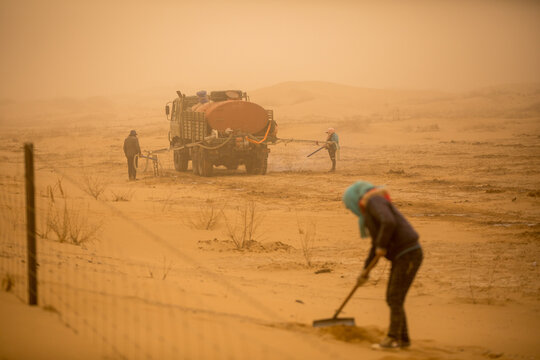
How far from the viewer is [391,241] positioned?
566 centimetres

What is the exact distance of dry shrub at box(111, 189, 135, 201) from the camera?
1459cm

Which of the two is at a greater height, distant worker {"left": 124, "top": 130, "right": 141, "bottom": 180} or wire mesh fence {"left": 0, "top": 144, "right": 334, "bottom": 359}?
distant worker {"left": 124, "top": 130, "right": 141, "bottom": 180}

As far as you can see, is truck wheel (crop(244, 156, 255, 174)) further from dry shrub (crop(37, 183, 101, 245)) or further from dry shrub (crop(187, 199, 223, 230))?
dry shrub (crop(37, 183, 101, 245))

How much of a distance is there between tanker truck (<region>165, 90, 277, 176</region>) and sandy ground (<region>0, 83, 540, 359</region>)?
0.63 m

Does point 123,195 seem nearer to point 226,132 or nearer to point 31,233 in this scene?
point 226,132

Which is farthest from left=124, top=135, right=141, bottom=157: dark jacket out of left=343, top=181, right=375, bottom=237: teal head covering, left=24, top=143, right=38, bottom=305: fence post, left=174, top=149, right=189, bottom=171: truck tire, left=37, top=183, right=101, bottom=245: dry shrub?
left=343, top=181, right=375, bottom=237: teal head covering

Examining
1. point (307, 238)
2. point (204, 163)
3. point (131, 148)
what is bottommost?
point (307, 238)

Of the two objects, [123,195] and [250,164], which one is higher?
[250,164]

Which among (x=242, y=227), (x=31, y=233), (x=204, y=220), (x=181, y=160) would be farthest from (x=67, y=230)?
(x=181, y=160)

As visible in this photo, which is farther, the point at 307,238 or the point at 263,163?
the point at 263,163

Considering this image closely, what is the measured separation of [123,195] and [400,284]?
35.2 feet

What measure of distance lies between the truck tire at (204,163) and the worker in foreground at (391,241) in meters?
14.4

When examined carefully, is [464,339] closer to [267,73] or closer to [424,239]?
[424,239]

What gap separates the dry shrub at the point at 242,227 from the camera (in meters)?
10.5
